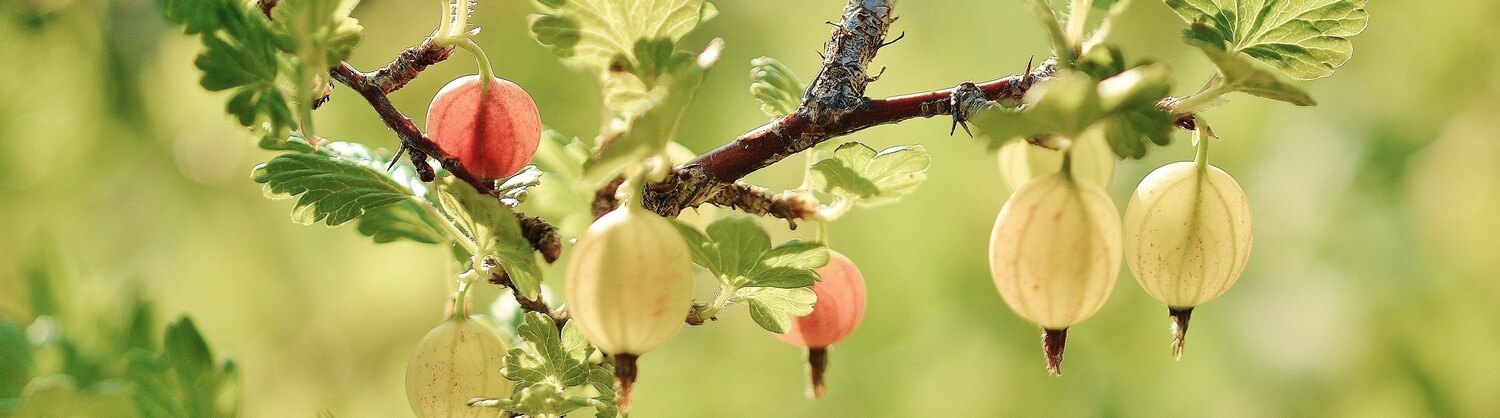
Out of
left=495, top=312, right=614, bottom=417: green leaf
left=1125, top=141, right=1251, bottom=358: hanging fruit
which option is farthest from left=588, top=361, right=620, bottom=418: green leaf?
left=1125, top=141, right=1251, bottom=358: hanging fruit

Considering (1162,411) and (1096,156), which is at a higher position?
(1096,156)

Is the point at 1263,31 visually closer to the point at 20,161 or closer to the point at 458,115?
the point at 458,115

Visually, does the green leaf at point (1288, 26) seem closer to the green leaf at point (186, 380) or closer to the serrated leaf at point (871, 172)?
the serrated leaf at point (871, 172)

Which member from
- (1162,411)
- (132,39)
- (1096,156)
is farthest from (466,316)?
(132,39)

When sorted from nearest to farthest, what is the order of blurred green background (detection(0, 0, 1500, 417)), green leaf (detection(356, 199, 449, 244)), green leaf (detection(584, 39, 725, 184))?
green leaf (detection(584, 39, 725, 184)) < green leaf (detection(356, 199, 449, 244)) < blurred green background (detection(0, 0, 1500, 417))

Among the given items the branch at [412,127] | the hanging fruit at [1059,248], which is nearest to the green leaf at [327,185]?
the branch at [412,127]

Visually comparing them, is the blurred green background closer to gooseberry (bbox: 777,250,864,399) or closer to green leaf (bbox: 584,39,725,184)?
gooseberry (bbox: 777,250,864,399)

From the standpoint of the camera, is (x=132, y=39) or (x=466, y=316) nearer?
(x=466, y=316)
